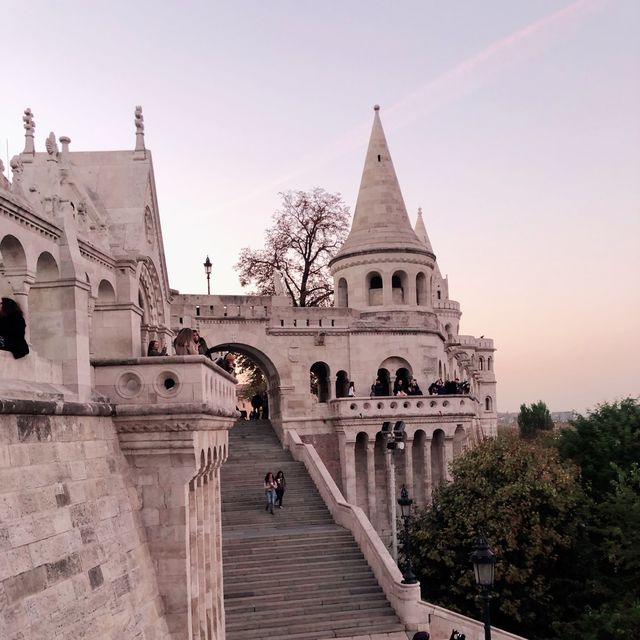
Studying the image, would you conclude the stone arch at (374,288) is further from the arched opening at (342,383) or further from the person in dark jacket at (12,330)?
the person in dark jacket at (12,330)

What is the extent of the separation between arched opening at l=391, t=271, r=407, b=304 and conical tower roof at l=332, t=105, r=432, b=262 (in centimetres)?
112

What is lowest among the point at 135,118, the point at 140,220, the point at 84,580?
the point at 84,580

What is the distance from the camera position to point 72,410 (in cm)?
850

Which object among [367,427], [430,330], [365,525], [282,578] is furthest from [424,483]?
[282,578]

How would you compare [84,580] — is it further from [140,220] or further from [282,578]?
[282,578]

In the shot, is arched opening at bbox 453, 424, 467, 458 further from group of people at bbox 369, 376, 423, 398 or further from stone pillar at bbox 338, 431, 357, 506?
stone pillar at bbox 338, 431, 357, 506

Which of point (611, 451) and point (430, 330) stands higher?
point (430, 330)

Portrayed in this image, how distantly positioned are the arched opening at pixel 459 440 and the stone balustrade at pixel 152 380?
20.6m

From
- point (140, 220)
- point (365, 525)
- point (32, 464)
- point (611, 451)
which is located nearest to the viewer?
point (32, 464)

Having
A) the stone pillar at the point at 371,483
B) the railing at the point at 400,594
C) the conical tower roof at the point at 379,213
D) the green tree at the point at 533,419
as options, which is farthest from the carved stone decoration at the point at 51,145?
the green tree at the point at 533,419

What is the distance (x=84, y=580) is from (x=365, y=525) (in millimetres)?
13923

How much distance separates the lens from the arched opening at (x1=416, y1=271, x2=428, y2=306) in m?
31.8

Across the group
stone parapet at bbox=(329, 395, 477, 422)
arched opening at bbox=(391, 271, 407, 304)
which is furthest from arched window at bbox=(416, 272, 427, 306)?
stone parapet at bbox=(329, 395, 477, 422)

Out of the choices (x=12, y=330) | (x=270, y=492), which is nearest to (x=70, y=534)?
(x=12, y=330)
